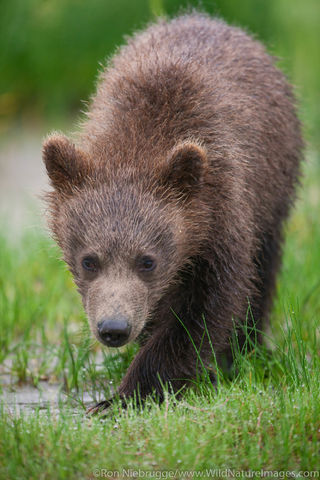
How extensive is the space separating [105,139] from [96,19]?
355 inches

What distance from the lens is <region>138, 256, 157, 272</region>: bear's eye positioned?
17.4 ft

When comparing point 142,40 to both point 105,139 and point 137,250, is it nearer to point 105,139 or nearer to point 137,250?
point 105,139

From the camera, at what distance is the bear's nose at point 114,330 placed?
4957 millimetres

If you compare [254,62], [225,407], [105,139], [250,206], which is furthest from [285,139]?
[225,407]

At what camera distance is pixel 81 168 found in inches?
218

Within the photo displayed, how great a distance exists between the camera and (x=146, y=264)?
17.5 ft

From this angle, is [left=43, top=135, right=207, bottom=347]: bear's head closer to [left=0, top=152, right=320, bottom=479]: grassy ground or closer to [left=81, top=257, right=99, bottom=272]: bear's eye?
[left=81, top=257, right=99, bottom=272]: bear's eye

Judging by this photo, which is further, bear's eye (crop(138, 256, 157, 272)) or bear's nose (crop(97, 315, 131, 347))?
bear's eye (crop(138, 256, 157, 272))

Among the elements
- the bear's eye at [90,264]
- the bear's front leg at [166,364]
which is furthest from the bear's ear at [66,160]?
the bear's front leg at [166,364]

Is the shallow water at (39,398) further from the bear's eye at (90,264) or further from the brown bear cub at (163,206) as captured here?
the bear's eye at (90,264)

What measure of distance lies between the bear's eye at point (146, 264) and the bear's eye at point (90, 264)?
0.92ft

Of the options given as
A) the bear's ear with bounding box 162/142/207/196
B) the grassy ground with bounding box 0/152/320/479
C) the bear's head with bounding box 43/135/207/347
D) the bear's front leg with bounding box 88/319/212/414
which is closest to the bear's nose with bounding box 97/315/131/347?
the bear's head with bounding box 43/135/207/347

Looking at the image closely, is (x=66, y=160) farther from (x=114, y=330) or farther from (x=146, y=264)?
(x=114, y=330)

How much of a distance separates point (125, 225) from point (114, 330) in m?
0.70
